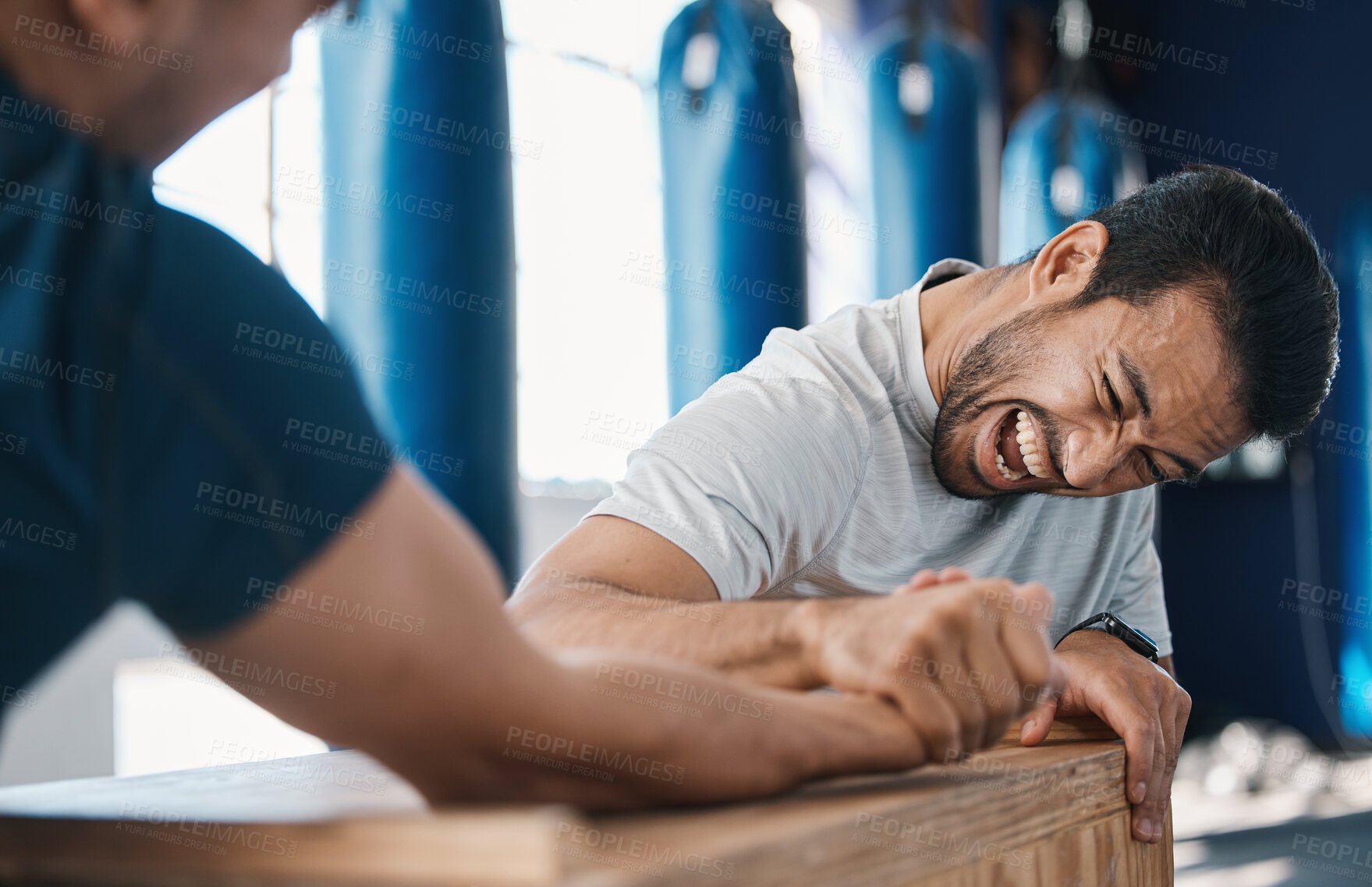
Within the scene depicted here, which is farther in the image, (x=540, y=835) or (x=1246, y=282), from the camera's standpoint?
(x=1246, y=282)

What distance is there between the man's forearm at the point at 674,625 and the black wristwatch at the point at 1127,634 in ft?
1.37

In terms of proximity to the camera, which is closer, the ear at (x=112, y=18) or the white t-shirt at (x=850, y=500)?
the ear at (x=112, y=18)

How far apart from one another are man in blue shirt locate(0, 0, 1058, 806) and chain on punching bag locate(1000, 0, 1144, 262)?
11.1ft

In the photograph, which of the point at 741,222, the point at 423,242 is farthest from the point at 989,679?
the point at 741,222

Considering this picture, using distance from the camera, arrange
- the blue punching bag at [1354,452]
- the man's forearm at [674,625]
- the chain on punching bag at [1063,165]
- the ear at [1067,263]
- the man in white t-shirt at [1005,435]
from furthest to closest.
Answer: the blue punching bag at [1354,452] < the chain on punching bag at [1063,165] < the ear at [1067,263] < the man in white t-shirt at [1005,435] < the man's forearm at [674,625]

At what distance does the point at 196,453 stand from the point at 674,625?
0.49 meters

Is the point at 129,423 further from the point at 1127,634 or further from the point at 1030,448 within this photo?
the point at 1030,448

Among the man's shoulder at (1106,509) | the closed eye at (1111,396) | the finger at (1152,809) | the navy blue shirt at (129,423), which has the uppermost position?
the closed eye at (1111,396)

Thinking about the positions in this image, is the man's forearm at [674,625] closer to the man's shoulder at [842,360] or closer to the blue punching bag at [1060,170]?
the man's shoulder at [842,360]

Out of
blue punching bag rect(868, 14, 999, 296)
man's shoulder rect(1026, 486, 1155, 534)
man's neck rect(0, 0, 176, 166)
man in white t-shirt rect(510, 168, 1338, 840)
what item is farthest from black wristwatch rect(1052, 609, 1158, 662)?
blue punching bag rect(868, 14, 999, 296)

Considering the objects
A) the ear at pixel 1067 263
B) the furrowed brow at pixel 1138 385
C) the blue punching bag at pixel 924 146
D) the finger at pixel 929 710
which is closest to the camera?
the finger at pixel 929 710

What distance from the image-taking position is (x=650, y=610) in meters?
0.84

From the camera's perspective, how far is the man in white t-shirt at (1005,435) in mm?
942

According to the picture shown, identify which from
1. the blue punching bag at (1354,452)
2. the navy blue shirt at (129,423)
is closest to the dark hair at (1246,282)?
the navy blue shirt at (129,423)
